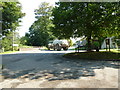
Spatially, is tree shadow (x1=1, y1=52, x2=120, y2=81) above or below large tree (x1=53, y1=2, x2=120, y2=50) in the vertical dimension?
below

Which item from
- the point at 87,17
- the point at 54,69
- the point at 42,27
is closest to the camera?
the point at 54,69

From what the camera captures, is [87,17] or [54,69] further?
[87,17]

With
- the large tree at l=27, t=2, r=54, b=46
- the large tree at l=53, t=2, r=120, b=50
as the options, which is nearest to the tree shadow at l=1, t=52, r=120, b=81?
the large tree at l=53, t=2, r=120, b=50

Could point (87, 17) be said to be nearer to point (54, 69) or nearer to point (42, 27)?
point (54, 69)

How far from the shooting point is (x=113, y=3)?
30.6 ft

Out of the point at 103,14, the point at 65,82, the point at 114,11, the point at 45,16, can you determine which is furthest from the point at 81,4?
the point at 45,16

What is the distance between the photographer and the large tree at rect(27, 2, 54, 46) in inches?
1682

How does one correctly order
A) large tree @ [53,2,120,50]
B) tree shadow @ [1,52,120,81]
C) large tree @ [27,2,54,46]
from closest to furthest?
tree shadow @ [1,52,120,81]
large tree @ [53,2,120,50]
large tree @ [27,2,54,46]

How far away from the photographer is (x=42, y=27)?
1718 inches

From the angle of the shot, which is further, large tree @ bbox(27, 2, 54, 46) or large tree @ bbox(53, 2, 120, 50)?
large tree @ bbox(27, 2, 54, 46)

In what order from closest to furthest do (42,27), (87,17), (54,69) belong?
(54,69) → (87,17) → (42,27)

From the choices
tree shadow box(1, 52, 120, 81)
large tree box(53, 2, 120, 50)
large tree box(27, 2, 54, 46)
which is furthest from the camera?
large tree box(27, 2, 54, 46)

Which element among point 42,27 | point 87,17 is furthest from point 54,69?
point 42,27

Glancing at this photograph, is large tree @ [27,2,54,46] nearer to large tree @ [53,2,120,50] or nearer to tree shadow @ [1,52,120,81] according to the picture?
large tree @ [53,2,120,50]
